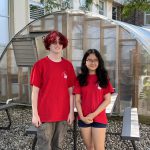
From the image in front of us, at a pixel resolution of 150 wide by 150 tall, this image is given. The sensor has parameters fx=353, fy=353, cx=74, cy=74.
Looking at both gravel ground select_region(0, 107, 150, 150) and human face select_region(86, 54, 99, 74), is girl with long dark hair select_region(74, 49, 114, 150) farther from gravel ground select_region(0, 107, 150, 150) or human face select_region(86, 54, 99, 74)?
gravel ground select_region(0, 107, 150, 150)

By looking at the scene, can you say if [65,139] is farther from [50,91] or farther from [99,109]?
[50,91]

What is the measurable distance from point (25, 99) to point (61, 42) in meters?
5.18

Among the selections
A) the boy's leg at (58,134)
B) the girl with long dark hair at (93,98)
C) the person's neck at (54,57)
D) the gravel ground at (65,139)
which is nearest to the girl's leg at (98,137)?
the girl with long dark hair at (93,98)

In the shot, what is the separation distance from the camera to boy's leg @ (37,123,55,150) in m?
3.65

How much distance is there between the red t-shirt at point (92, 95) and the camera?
385cm

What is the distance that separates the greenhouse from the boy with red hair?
3853 millimetres

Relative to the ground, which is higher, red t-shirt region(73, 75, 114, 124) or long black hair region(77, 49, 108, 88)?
long black hair region(77, 49, 108, 88)

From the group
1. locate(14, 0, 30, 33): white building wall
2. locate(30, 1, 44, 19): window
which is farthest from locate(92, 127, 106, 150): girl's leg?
locate(30, 1, 44, 19): window

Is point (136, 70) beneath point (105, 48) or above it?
beneath

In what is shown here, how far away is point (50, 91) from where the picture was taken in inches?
141

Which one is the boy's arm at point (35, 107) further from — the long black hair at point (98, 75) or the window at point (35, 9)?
the window at point (35, 9)

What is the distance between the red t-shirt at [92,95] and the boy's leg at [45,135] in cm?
44

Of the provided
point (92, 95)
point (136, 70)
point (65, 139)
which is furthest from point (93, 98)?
point (136, 70)

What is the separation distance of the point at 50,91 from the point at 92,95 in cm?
52
